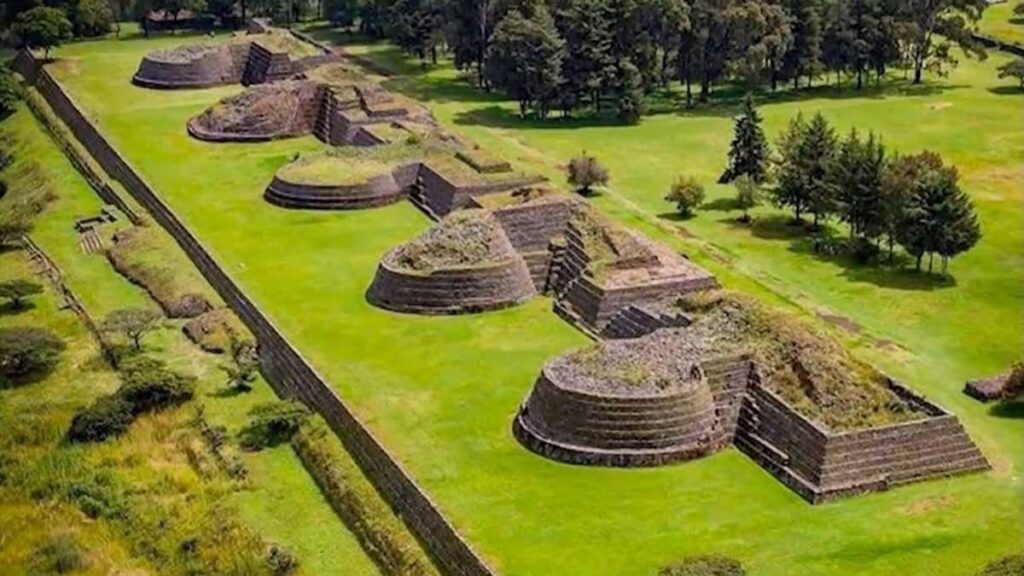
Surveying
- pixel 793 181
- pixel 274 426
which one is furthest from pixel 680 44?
pixel 274 426

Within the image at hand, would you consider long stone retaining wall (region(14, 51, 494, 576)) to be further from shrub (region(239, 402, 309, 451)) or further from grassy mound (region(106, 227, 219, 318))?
shrub (region(239, 402, 309, 451))

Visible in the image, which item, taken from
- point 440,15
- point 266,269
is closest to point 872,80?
point 440,15

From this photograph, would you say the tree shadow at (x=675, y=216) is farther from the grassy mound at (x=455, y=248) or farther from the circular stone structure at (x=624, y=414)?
the circular stone structure at (x=624, y=414)

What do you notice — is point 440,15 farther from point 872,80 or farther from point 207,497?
point 207,497

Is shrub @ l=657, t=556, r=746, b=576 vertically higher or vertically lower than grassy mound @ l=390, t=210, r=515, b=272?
lower

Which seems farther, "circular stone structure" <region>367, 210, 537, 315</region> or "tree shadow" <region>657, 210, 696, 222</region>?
"tree shadow" <region>657, 210, 696, 222</region>

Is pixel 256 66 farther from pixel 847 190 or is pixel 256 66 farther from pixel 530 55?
pixel 847 190

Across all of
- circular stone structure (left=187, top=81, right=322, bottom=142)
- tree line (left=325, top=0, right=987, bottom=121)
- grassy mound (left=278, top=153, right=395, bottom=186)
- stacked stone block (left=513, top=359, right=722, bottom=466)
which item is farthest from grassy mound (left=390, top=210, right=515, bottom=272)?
tree line (left=325, top=0, right=987, bottom=121)
